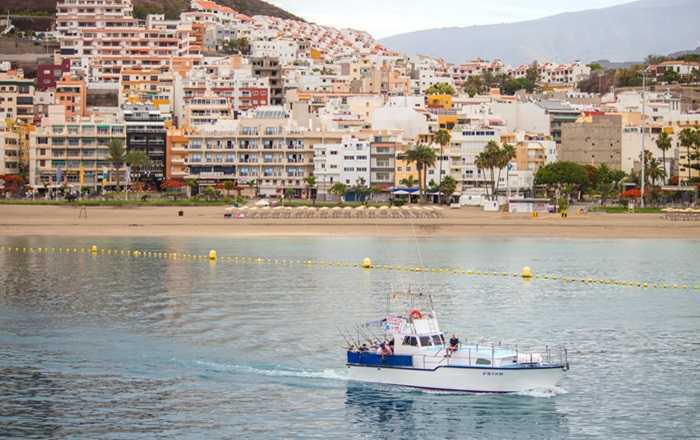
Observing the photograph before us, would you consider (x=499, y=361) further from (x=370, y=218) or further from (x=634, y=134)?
(x=634, y=134)

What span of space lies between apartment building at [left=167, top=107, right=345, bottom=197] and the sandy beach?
28.3 meters

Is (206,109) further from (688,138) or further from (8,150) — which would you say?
(688,138)

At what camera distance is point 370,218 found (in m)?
129

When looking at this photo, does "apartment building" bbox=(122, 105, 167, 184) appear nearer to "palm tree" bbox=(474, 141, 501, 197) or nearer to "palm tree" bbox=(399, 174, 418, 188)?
"palm tree" bbox=(399, 174, 418, 188)

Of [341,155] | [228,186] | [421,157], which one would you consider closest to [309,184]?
[341,155]

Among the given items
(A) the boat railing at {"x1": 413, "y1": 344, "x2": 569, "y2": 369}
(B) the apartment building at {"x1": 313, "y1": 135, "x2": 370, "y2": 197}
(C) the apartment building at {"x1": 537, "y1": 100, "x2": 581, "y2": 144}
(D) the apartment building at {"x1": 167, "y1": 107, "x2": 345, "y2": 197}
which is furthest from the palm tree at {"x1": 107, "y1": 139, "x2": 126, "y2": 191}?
(A) the boat railing at {"x1": 413, "y1": 344, "x2": 569, "y2": 369}

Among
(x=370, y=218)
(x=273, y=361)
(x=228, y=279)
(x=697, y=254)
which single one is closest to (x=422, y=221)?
(x=370, y=218)

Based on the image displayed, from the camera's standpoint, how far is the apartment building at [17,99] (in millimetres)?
189500

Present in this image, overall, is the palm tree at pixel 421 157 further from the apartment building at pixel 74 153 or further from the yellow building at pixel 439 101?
the yellow building at pixel 439 101

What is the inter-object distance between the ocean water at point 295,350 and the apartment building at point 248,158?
235ft

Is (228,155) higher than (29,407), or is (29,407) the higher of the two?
(228,155)

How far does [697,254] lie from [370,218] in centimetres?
3904

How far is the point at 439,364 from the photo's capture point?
45750 millimetres

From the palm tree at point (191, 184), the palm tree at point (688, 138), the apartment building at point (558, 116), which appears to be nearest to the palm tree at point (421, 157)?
the palm tree at point (191, 184)
